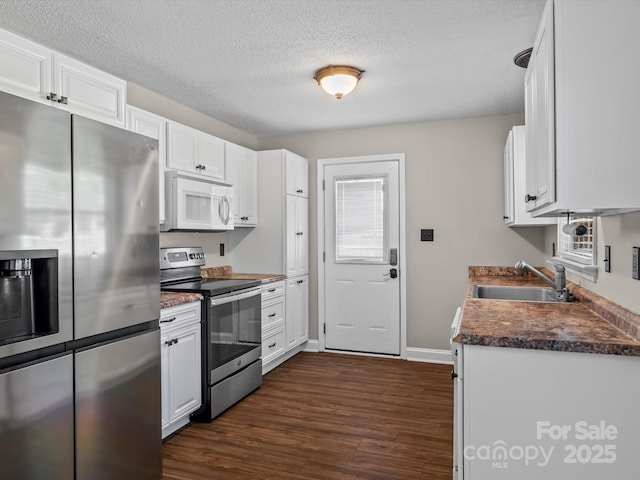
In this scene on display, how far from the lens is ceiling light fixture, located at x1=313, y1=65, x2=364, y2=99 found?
2.96 meters

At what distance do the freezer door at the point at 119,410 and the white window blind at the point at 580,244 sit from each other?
2.30 metres

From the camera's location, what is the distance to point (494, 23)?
238cm

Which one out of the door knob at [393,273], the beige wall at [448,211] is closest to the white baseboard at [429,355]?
the beige wall at [448,211]

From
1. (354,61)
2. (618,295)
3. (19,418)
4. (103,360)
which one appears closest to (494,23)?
(354,61)

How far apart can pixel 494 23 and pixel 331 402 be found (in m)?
2.72

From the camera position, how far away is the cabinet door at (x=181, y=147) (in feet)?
10.7

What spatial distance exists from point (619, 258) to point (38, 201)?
2.39 meters

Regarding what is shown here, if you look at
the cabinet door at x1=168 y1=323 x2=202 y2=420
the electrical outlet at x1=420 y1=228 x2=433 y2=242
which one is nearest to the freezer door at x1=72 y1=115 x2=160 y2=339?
the cabinet door at x1=168 y1=323 x2=202 y2=420


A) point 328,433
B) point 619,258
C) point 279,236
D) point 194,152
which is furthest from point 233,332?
point 619,258

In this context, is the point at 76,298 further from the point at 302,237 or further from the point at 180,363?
the point at 302,237

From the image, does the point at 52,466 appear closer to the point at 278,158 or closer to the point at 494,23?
the point at 494,23

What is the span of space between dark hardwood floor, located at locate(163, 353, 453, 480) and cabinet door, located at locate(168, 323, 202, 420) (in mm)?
191

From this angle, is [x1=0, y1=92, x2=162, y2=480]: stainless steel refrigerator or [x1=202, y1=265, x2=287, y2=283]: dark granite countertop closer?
[x1=0, y1=92, x2=162, y2=480]: stainless steel refrigerator

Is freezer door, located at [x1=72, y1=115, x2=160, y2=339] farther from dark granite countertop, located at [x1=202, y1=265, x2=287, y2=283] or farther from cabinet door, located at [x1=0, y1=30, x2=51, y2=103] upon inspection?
dark granite countertop, located at [x1=202, y1=265, x2=287, y2=283]
